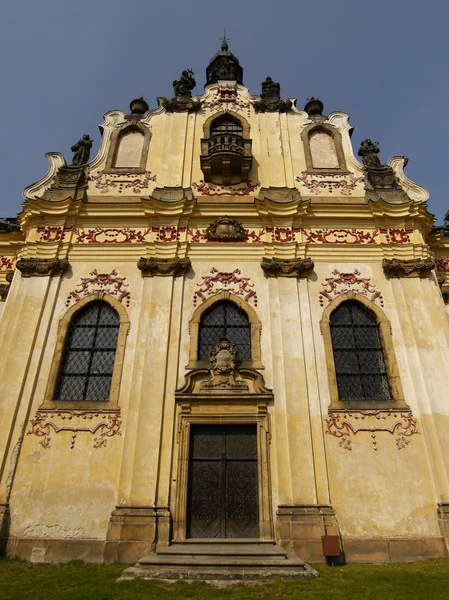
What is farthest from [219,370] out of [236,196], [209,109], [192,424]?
[209,109]

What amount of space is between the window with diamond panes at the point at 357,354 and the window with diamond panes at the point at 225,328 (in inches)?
88.0

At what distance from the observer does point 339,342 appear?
1154cm

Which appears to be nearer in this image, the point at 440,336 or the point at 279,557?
the point at 279,557

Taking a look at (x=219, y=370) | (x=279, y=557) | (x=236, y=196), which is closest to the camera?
(x=279, y=557)

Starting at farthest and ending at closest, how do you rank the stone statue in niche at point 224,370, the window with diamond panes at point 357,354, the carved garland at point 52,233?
the carved garland at point 52,233 → the window with diamond panes at point 357,354 → the stone statue in niche at point 224,370

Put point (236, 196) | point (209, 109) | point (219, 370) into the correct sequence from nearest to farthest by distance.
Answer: point (219, 370) → point (236, 196) → point (209, 109)

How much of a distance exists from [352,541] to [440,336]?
522 centimetres

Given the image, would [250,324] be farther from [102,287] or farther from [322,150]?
[322,150]

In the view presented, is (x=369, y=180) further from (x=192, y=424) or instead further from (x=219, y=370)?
(x=192, y=424)

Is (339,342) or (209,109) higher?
(209,109)

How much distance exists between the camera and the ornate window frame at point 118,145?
48.8 feet

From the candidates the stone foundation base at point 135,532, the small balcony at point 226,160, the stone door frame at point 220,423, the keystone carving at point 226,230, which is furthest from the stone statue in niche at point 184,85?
the stone foundation base at point 135,532

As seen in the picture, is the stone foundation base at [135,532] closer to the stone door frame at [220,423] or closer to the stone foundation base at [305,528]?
the stone door frame at [220,423]

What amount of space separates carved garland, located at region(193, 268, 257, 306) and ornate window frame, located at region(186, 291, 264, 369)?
Answer: 0.15 metres
